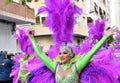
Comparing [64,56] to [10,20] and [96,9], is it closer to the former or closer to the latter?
[10,20]

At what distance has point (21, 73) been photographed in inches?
360

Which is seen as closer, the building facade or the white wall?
the white wall

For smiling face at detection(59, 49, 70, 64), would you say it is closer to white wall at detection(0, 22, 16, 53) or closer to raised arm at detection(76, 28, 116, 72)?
raised arm at detection(76, 28, 116, 72)

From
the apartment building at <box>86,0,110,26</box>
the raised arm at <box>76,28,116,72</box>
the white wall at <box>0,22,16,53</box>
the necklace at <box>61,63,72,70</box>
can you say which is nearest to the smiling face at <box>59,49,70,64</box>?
the necklace at <box>61,63,72,70</box>

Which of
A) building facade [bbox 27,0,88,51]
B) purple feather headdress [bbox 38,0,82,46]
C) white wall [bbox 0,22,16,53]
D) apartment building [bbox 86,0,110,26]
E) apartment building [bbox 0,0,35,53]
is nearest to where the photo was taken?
purple feather headdress [bbox 38,0,82,46]

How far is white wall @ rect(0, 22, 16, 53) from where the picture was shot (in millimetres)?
21328

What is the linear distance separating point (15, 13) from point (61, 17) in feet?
53.4

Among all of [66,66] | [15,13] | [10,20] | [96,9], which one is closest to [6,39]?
[10,20]

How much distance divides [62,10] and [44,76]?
94cm

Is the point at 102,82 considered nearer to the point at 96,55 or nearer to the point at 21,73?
the point at 96,55

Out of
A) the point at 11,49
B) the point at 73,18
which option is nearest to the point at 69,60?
the point at 73,18

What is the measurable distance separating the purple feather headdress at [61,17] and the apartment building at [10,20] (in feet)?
45.8

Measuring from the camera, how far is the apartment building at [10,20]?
814 inches

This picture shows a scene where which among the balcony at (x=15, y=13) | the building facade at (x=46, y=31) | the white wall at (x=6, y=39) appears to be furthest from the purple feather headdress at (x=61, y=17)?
the building facade at (x=46, y=31)
